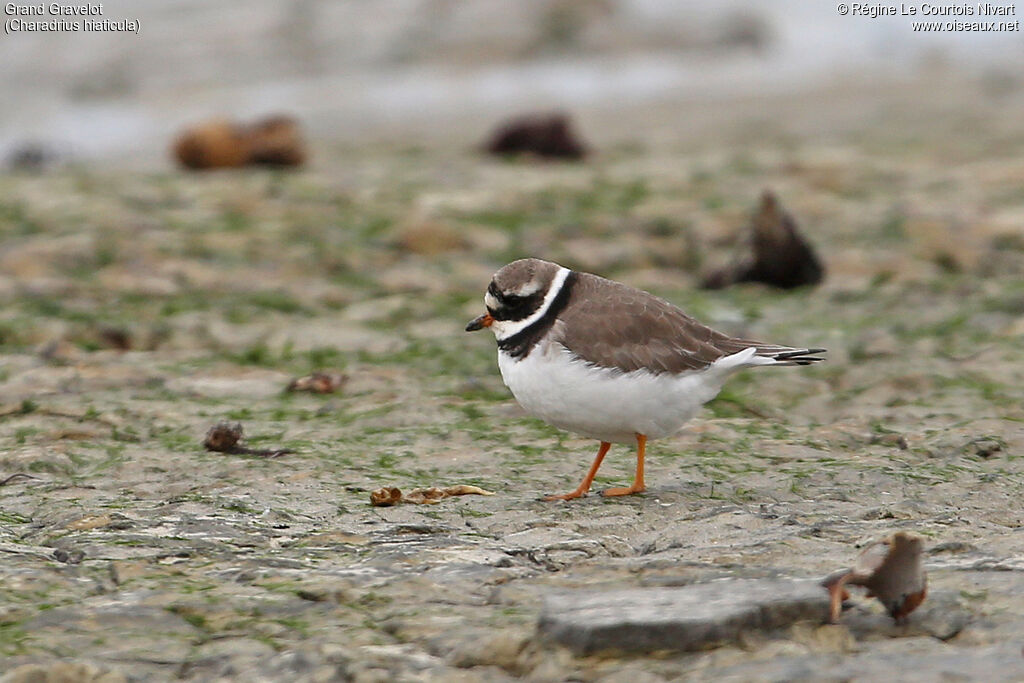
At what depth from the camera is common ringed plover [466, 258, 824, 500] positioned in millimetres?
5391

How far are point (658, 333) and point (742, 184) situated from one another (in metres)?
6.43

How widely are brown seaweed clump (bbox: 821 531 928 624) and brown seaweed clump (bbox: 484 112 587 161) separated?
30.8ft

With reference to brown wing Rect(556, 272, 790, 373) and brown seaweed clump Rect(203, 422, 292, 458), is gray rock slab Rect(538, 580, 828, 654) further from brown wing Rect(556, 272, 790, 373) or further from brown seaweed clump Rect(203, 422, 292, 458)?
brown seaweed clump Rect(203, 422, 292, 458)

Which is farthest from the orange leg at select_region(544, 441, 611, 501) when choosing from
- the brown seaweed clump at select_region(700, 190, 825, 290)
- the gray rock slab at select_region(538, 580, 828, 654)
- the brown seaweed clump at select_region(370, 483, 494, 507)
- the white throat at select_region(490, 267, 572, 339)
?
the brown seaweed clump at select_region(700, 190, 825, 290)

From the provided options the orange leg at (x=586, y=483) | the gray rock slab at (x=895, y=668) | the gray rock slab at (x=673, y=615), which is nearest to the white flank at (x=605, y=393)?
the orange leg at (x=586, y=483)

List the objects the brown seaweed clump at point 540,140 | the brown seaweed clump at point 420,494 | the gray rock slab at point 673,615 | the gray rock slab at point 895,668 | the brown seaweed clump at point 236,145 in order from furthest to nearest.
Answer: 1. the brown seaweed clump at point 540,140
2. the brown seaweed clump at point 236,145
3. the brown seaweed clump at point 420,494
4. the gray rock slab at point 673,615
5. the gray rock slab at point 895,668

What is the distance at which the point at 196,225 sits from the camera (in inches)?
399

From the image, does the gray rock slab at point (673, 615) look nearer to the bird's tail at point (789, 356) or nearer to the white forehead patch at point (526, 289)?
the bird's tail at point (789, 356)

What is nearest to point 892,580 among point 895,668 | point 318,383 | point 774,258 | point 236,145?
point 895,668

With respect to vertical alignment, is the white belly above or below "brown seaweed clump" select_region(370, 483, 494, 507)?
above

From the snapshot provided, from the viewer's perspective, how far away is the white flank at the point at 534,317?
571cm

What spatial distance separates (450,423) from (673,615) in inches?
118

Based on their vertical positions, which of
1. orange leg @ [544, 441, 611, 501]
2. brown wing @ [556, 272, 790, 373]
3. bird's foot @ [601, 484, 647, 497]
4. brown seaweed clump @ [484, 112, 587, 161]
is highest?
brown seaweed clump @ [484, 112, 587, 161]

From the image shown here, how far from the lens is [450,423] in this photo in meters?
6.64
